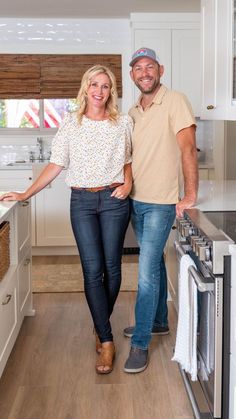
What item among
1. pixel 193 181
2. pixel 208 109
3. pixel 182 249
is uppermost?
pixel 208 109

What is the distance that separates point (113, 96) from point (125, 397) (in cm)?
137

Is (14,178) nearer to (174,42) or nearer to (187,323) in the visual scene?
(174,42)

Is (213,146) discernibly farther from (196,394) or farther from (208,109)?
(196,394)

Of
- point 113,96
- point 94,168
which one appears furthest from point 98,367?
point 113,96

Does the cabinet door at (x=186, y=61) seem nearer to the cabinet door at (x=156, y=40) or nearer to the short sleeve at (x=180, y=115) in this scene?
the cabinet door at (x=156, y=40)

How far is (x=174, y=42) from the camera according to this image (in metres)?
5.04

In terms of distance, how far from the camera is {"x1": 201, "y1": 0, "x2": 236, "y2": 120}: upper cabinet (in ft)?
7.91

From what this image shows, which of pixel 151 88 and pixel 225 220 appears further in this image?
pixel 151 88

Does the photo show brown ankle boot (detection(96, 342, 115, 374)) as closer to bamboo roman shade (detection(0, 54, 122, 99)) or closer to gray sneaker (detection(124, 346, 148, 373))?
gray sneaker (detection(124, 346, 148, 373))

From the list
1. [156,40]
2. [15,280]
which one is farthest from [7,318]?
[156,40]

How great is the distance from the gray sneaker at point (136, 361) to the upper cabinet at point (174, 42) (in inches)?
118

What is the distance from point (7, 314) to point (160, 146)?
1055 mm

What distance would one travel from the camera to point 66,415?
2254mm

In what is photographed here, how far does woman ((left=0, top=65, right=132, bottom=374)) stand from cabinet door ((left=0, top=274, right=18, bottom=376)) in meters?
0.37
